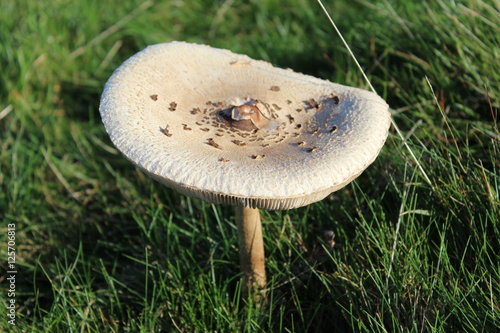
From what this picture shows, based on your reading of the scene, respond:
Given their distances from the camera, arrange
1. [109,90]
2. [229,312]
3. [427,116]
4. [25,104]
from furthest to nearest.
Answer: [25,104], [427,116], [229,312], [109,90]

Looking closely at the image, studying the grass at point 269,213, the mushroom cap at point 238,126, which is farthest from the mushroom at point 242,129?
the grass at point 269,213

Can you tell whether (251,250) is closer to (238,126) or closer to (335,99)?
(238,126)

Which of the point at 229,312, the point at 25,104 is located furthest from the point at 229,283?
the point at 25,104

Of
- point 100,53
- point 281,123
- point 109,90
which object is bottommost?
point 100,53

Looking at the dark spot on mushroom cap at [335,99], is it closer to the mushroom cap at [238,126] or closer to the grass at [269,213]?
the mushroom cap at [238,126]

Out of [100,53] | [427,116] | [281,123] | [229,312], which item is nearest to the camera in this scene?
[281,123]

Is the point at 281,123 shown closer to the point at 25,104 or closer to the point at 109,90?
the point at 109,90

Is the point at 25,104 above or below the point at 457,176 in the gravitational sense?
below
